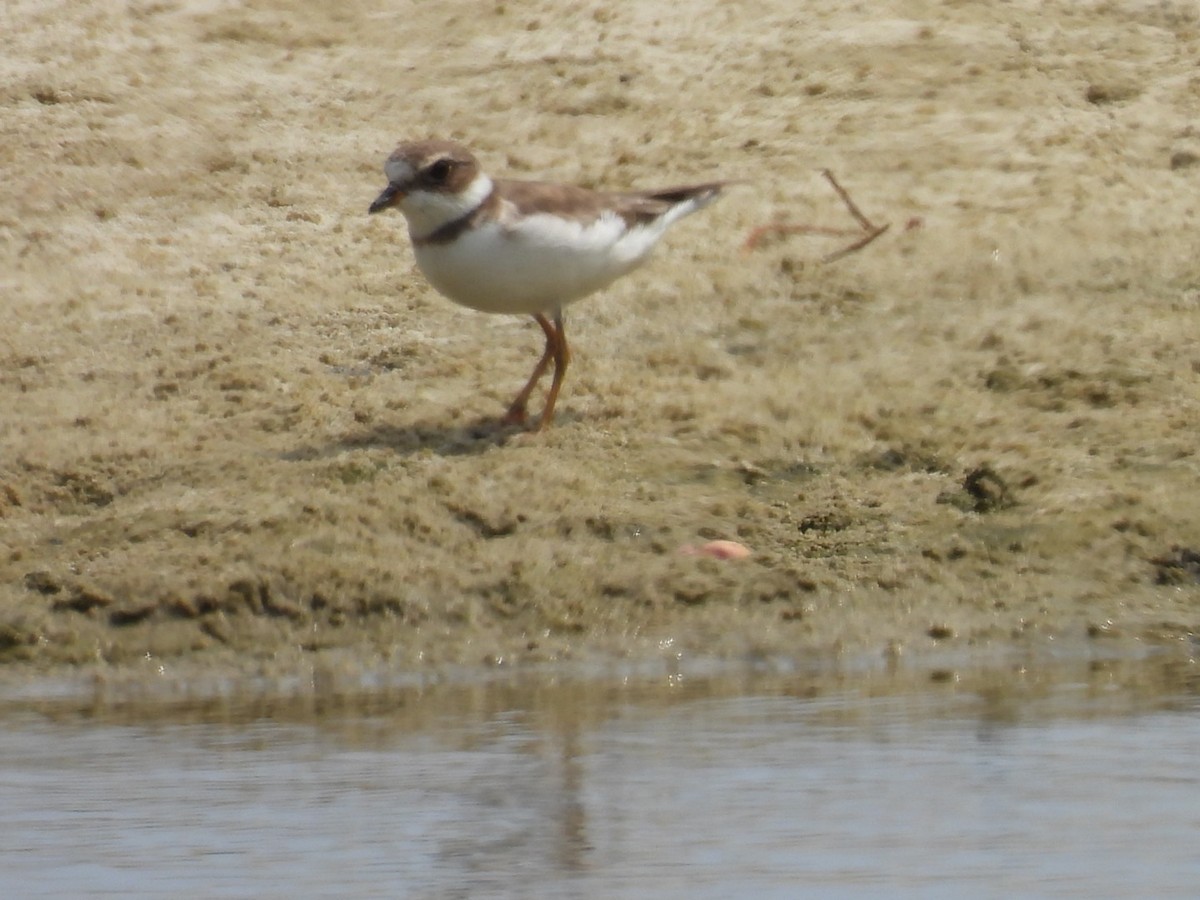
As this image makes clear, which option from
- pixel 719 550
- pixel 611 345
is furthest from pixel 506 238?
pixel 719 550

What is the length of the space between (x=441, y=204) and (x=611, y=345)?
111 cm

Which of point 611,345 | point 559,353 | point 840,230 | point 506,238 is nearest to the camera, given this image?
point 506,238

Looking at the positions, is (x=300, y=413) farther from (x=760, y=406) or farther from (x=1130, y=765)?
(x=1130, y=765)

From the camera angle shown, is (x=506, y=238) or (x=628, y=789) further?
(x=506, y=238)

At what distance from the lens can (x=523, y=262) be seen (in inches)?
320

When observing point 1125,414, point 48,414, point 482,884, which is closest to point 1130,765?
point 482,884

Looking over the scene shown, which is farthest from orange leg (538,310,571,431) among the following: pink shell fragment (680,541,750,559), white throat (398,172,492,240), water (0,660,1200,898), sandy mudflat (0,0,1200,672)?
water (0,660,1200,898)

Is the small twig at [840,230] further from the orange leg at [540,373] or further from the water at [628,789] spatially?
the water at [628,789]

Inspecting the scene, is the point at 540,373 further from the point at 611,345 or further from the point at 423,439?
the point at 611,345

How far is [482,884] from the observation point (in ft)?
15.3

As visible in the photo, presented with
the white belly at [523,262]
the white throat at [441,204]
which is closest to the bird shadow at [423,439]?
the white belly at [523,262]

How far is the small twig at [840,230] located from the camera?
950cm

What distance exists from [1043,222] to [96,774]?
500 cm

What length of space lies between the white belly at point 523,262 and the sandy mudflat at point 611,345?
15.6 inches
